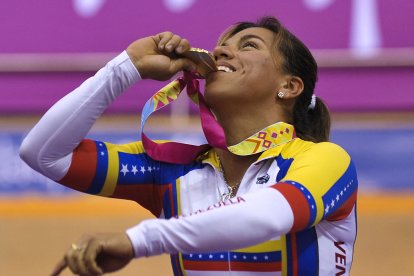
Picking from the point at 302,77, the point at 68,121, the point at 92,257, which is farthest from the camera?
the point at 302,77

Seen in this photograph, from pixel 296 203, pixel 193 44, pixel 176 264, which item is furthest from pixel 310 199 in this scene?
pixel 193 44

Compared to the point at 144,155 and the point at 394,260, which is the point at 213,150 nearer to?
the point at 144,155

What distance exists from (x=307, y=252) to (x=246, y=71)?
469mm

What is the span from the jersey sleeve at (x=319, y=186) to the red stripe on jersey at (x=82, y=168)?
465 millimetres

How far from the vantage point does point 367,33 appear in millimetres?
5145

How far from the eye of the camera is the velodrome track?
3824 mm

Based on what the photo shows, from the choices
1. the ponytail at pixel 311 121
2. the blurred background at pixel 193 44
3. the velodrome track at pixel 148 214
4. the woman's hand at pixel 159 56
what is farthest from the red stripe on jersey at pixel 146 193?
the blurred background at pixel 193 44

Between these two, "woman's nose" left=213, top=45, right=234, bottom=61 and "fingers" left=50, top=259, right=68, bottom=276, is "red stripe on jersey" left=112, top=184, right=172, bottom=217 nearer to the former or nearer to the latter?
"woman's nose" left=213, top=45, right=234, bottom=61

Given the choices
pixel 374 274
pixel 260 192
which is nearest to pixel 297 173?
pixel 260 192

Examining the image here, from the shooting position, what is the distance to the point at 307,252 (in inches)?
79.4

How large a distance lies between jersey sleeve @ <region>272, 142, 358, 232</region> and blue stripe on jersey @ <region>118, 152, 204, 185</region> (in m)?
0.31

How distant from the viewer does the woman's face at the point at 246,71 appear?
85.7 inches

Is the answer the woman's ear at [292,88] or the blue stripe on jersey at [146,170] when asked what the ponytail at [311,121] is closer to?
the woman's ear at [292,88]

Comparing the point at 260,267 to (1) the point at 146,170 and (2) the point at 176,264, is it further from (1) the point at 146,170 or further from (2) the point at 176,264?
(1) the point at 146,170
